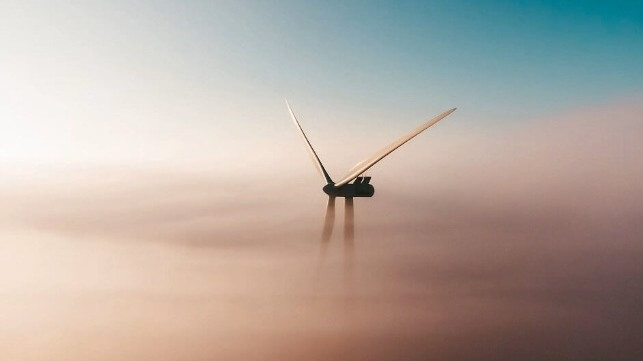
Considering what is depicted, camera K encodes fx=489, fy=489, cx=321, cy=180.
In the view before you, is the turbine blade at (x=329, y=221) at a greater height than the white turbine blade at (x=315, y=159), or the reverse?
the white turbine blade at (x=315, y=159)

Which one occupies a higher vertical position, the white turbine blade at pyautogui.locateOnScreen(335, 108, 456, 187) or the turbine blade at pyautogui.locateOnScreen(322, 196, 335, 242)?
the white turbine blade at pyautogui.locateOnScreen(335, 108, 456, 187)

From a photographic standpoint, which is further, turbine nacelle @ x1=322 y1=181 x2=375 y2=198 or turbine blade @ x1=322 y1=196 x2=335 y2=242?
turbine blade @ x1=322 y1=196 x2=335 y2=242

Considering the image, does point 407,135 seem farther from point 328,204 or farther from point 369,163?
point 328,204

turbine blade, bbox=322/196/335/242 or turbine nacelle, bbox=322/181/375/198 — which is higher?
turbine nacelle, bbox=322/181/375/198

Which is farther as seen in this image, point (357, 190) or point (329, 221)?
point (329, 221)

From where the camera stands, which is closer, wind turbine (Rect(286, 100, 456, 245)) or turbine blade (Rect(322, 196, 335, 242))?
wind turbine (Rect(286, 100, 456, 245))

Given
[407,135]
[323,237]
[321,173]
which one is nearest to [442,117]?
[407,135]
